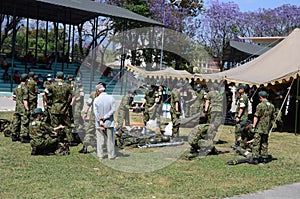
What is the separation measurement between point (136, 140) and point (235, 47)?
24258 mm

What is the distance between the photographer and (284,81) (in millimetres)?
13922

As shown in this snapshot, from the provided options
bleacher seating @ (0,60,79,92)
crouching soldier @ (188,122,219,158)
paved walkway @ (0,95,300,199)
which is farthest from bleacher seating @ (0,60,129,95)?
paved walkway @ (0,95,300,199)

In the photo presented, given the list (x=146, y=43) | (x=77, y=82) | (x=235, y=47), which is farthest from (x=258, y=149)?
(x=235, y=47)

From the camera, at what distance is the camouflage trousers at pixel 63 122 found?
9.39m

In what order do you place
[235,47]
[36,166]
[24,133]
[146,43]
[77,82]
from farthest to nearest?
[235,47], [146,43], [77,82], [24,133], [36,166]

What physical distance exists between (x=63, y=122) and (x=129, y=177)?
2.93m

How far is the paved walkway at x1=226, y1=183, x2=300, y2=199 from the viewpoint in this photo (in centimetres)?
640

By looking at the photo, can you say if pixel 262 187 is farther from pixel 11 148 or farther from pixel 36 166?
pixel 11 148

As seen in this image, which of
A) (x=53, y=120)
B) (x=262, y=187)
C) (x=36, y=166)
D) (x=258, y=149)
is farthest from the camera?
(x=53, y=120)

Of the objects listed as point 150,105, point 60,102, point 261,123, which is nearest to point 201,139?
point 261,123

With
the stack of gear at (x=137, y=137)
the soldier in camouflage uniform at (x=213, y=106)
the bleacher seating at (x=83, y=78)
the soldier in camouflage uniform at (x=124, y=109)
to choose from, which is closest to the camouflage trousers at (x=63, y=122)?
the stack of gear at (x=137, y=137)

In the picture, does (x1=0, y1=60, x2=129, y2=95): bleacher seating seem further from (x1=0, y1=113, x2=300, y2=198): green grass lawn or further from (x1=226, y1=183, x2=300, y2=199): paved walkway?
(x1=226, y1=183, x2=300, y2=199): paved walkway

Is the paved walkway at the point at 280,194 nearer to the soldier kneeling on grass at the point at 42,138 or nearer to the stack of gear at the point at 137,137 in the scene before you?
the stack of gear at the point at 137,137

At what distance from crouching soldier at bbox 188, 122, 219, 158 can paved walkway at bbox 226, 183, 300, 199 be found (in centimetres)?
249
